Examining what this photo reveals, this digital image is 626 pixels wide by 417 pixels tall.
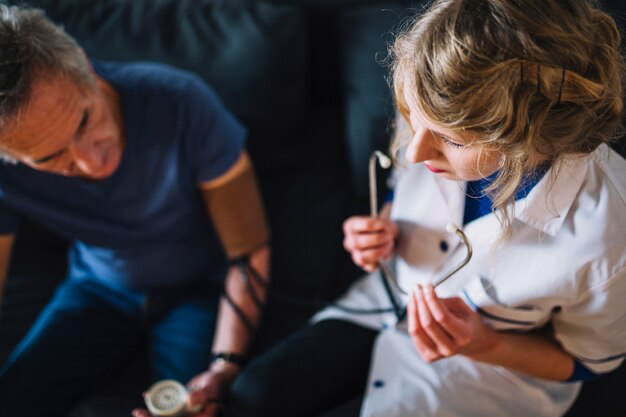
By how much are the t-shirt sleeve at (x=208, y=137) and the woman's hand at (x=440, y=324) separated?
48 cm

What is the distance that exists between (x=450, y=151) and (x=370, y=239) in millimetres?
269

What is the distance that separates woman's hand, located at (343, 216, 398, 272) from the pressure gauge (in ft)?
1.29

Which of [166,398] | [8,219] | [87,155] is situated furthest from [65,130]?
[166,398]

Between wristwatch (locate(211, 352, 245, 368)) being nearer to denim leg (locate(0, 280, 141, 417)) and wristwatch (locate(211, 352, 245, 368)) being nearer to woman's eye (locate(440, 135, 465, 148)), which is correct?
denim leg (locate(0, 280, 141, 417))

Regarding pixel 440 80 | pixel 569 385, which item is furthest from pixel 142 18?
pixel 569 385

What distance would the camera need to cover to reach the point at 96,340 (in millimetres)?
1151

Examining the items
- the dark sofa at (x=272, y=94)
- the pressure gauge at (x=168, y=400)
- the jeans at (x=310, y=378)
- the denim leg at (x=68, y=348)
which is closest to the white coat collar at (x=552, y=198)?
the jeans at (x=310, y=378)

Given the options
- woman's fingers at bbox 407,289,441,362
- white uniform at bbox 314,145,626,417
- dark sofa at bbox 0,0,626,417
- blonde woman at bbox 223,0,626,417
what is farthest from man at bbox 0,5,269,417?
woman's fingers at bbox 407,289,441,362

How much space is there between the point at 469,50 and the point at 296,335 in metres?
0.66

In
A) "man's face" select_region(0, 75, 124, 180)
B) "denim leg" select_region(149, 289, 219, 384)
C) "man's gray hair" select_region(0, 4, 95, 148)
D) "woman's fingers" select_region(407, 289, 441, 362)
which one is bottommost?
"denim leg" select_region(149, 289, 219, 384)

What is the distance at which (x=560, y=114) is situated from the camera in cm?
60

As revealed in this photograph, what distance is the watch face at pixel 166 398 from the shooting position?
3.14 feet

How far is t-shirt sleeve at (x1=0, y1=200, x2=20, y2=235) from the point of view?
3.49 ft

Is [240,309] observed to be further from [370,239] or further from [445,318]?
[445,318]
